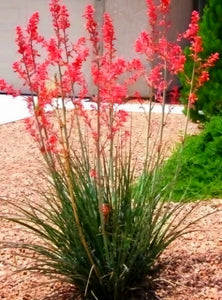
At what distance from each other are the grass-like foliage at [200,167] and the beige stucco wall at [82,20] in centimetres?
467

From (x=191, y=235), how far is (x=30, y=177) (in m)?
2.60

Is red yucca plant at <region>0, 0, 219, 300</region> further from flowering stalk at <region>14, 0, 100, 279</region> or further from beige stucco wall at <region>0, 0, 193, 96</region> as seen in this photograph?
beige stucco wall at <region>0, 0, 193, 96</region>

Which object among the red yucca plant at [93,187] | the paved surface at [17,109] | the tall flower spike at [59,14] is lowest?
the paved surface at [17,109]

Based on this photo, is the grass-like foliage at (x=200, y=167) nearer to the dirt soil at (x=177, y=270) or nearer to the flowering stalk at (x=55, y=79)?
the dirt soil at (x=177, y=270)

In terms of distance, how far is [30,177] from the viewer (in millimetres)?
7363

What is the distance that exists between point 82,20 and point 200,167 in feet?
22.8

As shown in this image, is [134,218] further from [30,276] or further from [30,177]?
[30,177]

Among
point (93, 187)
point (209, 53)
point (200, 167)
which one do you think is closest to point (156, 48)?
point (93, 187)

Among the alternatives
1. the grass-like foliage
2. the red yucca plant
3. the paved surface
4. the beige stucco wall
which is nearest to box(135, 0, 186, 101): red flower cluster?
the red yucca plant

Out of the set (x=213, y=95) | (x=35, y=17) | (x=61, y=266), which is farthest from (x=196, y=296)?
(x=213, y=95)

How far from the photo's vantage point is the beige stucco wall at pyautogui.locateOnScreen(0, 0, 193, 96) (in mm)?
13258

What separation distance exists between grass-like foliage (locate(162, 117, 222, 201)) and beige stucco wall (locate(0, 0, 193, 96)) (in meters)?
4.67

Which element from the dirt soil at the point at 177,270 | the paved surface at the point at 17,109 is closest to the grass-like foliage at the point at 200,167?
the dirt soil at the point at 177,270

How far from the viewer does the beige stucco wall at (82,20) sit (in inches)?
522
